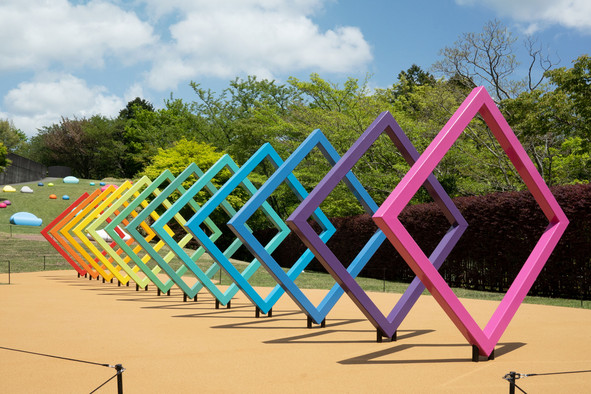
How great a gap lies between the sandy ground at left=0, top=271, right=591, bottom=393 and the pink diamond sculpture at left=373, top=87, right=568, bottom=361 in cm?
38

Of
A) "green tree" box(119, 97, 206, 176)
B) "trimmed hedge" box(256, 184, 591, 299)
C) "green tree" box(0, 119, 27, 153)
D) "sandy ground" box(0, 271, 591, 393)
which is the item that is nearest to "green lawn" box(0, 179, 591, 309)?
"trimmed hedge" box(256, 184, 591, 299)

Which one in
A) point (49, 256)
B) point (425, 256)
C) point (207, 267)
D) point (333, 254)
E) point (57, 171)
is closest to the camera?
point (425, 256)

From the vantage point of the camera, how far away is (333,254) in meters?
7.80

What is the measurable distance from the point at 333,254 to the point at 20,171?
67824 mm

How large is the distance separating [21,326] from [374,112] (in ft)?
69.2

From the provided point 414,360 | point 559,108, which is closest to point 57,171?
point 559,108

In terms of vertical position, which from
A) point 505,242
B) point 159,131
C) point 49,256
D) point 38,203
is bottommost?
point 505,242

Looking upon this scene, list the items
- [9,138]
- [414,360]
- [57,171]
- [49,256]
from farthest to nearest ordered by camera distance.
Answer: [9,138] → [57,171] → [49,256] → [414,360]

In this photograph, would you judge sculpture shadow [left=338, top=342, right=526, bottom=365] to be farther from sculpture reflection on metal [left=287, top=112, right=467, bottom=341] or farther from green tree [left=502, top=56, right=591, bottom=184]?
green tree [left=502, top=56, right=591, bottom=184]

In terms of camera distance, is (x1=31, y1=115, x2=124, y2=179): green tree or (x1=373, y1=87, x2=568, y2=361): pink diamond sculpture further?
(x1=31, y1=115, x2=124, y2=179): green tree

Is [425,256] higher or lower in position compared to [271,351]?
higher

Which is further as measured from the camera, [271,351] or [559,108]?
[559,108]

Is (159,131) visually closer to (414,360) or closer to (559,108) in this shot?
(559,108)

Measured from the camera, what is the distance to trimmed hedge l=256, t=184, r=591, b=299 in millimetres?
14000
